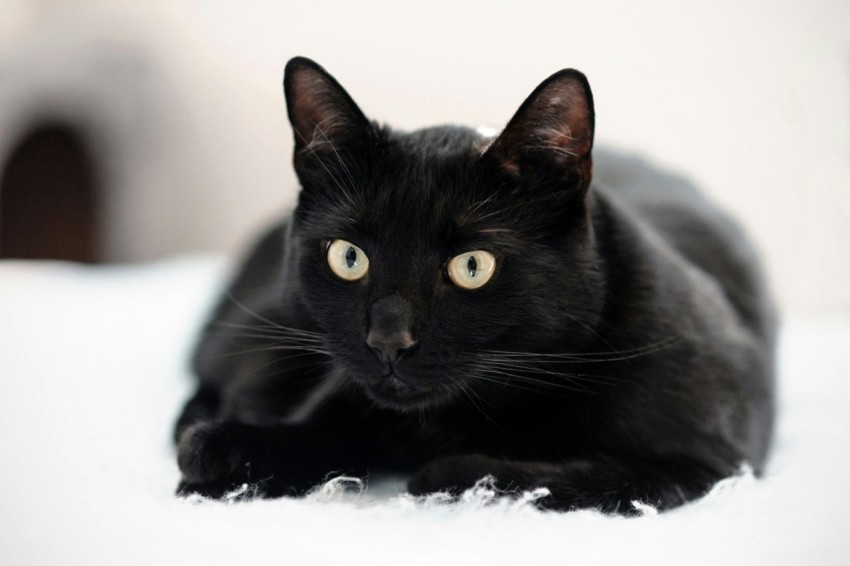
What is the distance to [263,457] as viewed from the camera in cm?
107

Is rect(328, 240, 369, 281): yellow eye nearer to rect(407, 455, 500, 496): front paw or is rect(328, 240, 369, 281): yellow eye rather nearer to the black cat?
the black cat

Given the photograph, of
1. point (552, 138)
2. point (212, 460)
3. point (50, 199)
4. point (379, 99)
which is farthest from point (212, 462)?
point (50, 199)

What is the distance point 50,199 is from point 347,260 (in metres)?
2.05

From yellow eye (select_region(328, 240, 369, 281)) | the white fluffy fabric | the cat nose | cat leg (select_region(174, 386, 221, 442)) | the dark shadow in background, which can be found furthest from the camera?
the dark shadow in background

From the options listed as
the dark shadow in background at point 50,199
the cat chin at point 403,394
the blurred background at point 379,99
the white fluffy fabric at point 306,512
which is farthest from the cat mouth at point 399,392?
the dark shadow in background at point 50,199

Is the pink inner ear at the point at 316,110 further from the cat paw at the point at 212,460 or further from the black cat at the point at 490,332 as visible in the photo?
the cat paw at the point at 212,460

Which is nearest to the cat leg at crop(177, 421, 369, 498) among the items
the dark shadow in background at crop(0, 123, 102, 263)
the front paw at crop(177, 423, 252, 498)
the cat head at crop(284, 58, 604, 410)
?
the front paw at crop(177, 423, 252, 498)

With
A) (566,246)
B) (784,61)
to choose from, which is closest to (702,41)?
(784,61)

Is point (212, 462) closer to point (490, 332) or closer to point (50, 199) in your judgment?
point (490, 332)

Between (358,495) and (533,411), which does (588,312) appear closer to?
(533,411)

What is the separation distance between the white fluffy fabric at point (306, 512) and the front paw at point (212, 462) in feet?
0.12

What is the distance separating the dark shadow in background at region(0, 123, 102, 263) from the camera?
259 cm

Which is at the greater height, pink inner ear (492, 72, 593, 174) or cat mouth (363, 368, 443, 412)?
pink inner ear (492, 72, 593, 174)

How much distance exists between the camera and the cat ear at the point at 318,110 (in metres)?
1.11
